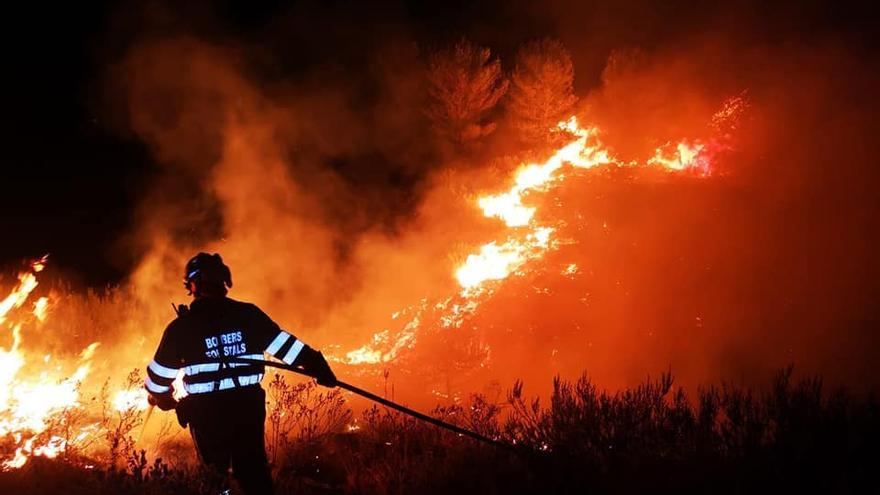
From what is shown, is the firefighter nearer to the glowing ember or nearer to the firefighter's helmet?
the firefighter's helmet

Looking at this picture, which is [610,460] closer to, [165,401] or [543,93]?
[165,401]

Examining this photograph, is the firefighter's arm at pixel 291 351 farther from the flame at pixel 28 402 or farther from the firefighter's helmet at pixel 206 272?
the flame at pixel 28 402

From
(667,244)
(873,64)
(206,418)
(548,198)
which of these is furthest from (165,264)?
(873,64)

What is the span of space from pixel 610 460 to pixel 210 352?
292 centimetres

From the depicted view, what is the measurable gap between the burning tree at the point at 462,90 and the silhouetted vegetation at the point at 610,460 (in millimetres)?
12748

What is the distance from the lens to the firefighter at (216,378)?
4043 millimetres

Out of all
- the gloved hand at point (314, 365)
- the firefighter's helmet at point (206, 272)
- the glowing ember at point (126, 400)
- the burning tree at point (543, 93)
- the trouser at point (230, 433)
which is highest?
the burning tree at point (543, 93)

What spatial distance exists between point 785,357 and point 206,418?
36.3 ft

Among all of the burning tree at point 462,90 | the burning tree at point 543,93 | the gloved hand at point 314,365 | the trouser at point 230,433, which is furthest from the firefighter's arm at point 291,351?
the burning tree at point 462,90

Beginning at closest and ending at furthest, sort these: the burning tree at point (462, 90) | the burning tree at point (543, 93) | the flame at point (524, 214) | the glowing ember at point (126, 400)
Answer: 1. the glowing ember at point (126, 400)
2. the flame at point (524, 214)
3. the burning tree at point (543, 93)
4. the burning tree at point (462, 90)

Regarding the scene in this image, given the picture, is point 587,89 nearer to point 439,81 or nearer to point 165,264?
point 439,81

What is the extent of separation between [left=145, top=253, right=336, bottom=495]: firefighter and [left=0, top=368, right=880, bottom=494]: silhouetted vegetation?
343 millimetres

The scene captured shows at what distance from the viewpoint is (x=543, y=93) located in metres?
16.6

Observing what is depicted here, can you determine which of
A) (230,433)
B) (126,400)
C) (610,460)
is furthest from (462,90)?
(230,433)
